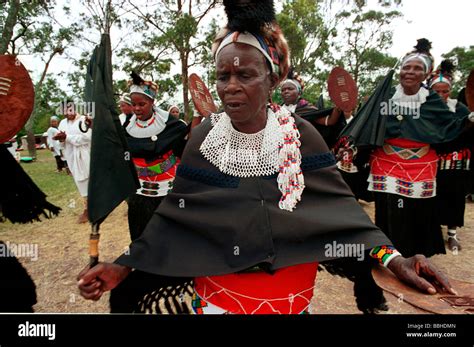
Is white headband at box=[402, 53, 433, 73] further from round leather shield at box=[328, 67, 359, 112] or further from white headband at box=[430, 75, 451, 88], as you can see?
white headband at box=[430, 75, 451, 88]

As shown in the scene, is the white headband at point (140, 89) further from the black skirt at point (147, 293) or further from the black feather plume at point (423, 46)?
the black feather plume at point (423, 46)

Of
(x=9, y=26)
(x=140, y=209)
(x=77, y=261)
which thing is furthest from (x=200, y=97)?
(x=9, y=26)

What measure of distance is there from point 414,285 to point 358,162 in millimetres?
3071

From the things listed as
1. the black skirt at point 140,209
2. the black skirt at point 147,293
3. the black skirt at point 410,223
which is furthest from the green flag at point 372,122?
the black skirt at point 147,293

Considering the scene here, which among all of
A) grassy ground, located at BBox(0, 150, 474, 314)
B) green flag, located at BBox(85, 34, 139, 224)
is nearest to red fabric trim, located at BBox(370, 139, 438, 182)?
grassy ground, located at BBox(0, 150, 474, 314)

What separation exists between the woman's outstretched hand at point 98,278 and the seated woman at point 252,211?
0.5 inches

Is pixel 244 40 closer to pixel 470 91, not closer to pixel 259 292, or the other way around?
pixel 259 292

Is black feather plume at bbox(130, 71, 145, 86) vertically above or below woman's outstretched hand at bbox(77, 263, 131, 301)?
above

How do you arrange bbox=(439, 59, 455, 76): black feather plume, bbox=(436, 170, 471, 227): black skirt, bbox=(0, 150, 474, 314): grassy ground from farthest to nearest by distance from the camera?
bbox=(439, 59, 455, 76): black feather plume < bbox=(436, 170, 471, 227): black skirt < bbox=(0, 150, 474, 314): grassy ground

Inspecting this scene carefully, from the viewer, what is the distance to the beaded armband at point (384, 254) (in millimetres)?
1488

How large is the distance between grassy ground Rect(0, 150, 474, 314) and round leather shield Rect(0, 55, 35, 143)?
257cm

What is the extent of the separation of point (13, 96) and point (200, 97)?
2.43 m

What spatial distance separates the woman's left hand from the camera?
1316 mm

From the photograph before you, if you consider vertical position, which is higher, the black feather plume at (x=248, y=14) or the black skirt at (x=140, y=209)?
the black feather plume at (x=248, y=14)
